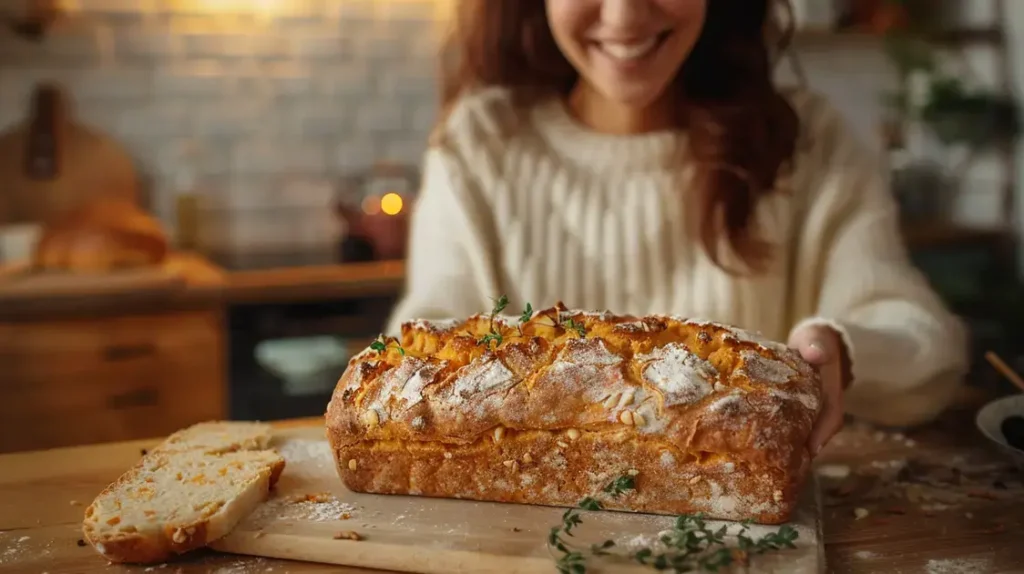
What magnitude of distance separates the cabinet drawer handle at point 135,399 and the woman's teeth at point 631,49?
1.77 m

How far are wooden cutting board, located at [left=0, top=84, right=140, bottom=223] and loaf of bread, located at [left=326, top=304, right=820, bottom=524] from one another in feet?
7.74

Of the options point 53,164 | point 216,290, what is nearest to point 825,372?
point 216,290

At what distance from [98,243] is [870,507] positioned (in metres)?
2.23

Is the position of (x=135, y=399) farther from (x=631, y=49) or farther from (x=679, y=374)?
(x=679, y=374)

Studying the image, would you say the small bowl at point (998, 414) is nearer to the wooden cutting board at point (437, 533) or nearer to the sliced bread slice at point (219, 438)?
the wooden cutting board at point (437, 533)

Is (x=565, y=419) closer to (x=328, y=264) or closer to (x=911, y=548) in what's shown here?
(x=911, y=548)

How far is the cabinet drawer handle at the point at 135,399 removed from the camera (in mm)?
2654

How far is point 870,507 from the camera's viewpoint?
106 cm

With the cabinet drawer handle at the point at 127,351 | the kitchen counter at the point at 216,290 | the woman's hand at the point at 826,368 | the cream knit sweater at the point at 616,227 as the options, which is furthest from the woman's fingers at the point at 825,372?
the cabinet drawer handle at the point at 127,351

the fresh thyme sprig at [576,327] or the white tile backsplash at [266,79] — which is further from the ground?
the white tile backsplash at [266,79]

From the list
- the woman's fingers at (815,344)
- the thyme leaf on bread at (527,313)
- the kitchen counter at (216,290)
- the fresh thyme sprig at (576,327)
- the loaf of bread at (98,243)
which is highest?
the thyme leaf on bread at (527,313)

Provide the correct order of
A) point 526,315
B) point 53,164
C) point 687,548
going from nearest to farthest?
1. point 687,548
2. point 526,315
3. point 53,164

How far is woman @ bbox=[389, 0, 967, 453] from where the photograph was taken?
156cm

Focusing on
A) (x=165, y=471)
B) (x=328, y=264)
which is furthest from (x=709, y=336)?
(x=328, y=264)
